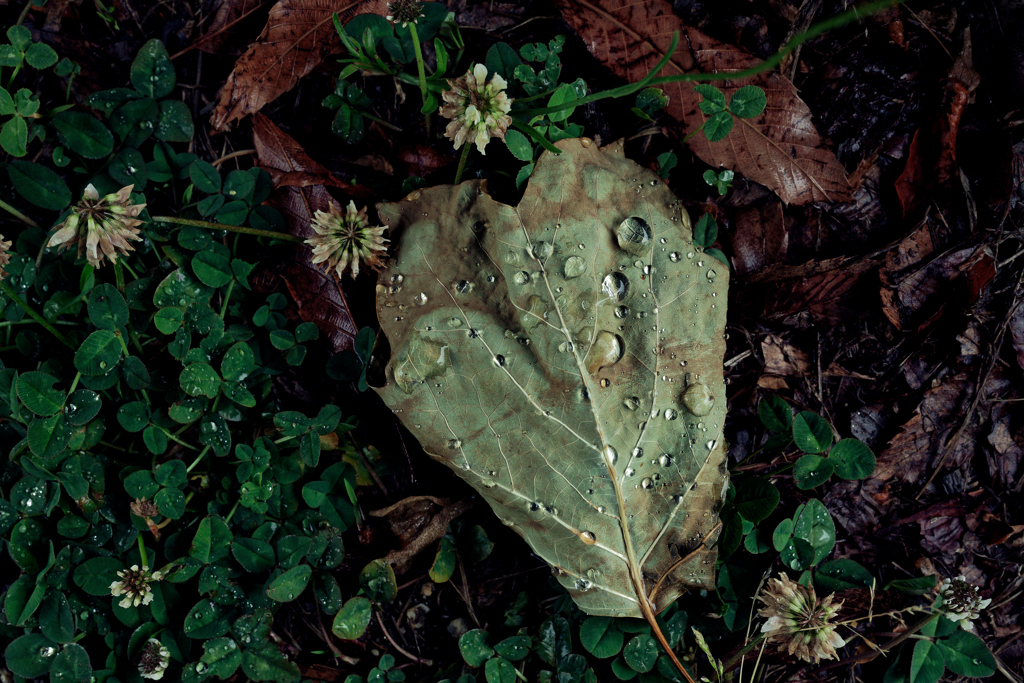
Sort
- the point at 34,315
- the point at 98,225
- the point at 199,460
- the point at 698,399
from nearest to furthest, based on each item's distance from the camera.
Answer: the point at 98,225 < the point at 698,399 < the point at 34,315 < the point at 199,460

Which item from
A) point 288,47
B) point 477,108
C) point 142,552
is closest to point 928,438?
point 477,108

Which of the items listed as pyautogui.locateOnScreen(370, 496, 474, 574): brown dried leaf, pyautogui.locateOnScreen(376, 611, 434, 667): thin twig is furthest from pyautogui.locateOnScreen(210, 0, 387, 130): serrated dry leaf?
pyautogui.locateOnScreen(376, 611, 434, 667): thin twig

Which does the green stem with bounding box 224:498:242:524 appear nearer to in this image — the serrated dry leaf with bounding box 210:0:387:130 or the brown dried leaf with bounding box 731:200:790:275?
the serrated dry leaf with bounding box 210:0:387:130

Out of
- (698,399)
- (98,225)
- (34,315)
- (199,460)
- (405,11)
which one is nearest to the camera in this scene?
(98,225)

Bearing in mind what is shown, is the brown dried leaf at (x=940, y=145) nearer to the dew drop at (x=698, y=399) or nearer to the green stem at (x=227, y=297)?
the dew drop at (x=698, y=399)

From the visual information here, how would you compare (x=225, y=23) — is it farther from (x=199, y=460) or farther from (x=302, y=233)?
(x=199, y=460)

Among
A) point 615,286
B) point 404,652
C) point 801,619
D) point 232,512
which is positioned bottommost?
point 404,652
